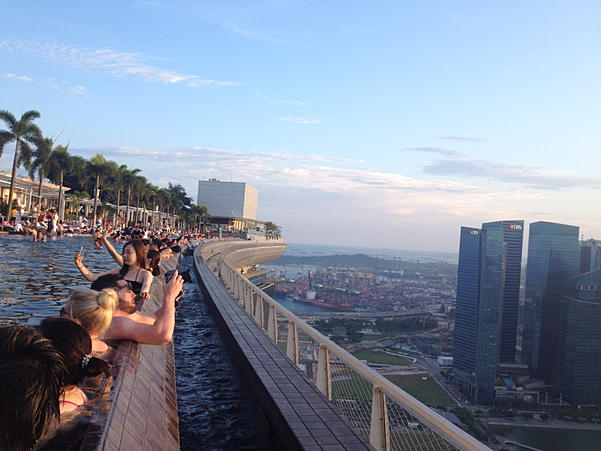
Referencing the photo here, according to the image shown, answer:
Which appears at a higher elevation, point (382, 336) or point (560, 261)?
point (560, 261)

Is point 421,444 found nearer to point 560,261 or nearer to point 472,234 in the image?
point 560,261

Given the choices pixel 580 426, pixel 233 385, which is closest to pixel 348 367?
pixel 233 385

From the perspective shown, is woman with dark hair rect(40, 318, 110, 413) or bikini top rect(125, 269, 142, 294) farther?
bikini top rect(125, 269, 142, 294)

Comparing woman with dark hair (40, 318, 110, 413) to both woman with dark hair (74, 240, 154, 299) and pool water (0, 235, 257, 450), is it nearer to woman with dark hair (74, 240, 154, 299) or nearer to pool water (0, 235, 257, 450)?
pool water (0, 235, 257, 450)

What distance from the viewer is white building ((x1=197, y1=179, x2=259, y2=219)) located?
12594 centimetres

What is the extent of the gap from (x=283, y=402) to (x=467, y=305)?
41.3 meters

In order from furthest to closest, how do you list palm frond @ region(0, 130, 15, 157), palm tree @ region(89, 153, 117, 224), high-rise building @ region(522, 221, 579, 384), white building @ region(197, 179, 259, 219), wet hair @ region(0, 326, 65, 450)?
white building @ region(197, 179, 259, 219)
palm tree @ region(89, 153, 117, 224)
palm frond @ region(0, 130, 15, 157)
high-rise building @ region(522, 221, 579, 384)
wet hair @ region(0, 326, 65, 450)

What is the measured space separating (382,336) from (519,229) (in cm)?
3239

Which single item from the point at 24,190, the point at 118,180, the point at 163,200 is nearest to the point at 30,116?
the point at 24,190

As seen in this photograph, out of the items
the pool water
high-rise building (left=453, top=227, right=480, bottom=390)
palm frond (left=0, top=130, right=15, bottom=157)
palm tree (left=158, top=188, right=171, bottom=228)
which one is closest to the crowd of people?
the pool water

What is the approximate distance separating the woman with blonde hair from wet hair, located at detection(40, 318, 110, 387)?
799mm

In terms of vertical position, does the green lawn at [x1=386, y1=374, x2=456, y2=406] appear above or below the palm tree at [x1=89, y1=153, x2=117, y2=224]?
below

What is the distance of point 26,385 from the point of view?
140 cm

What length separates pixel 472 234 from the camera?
52.3 meters
